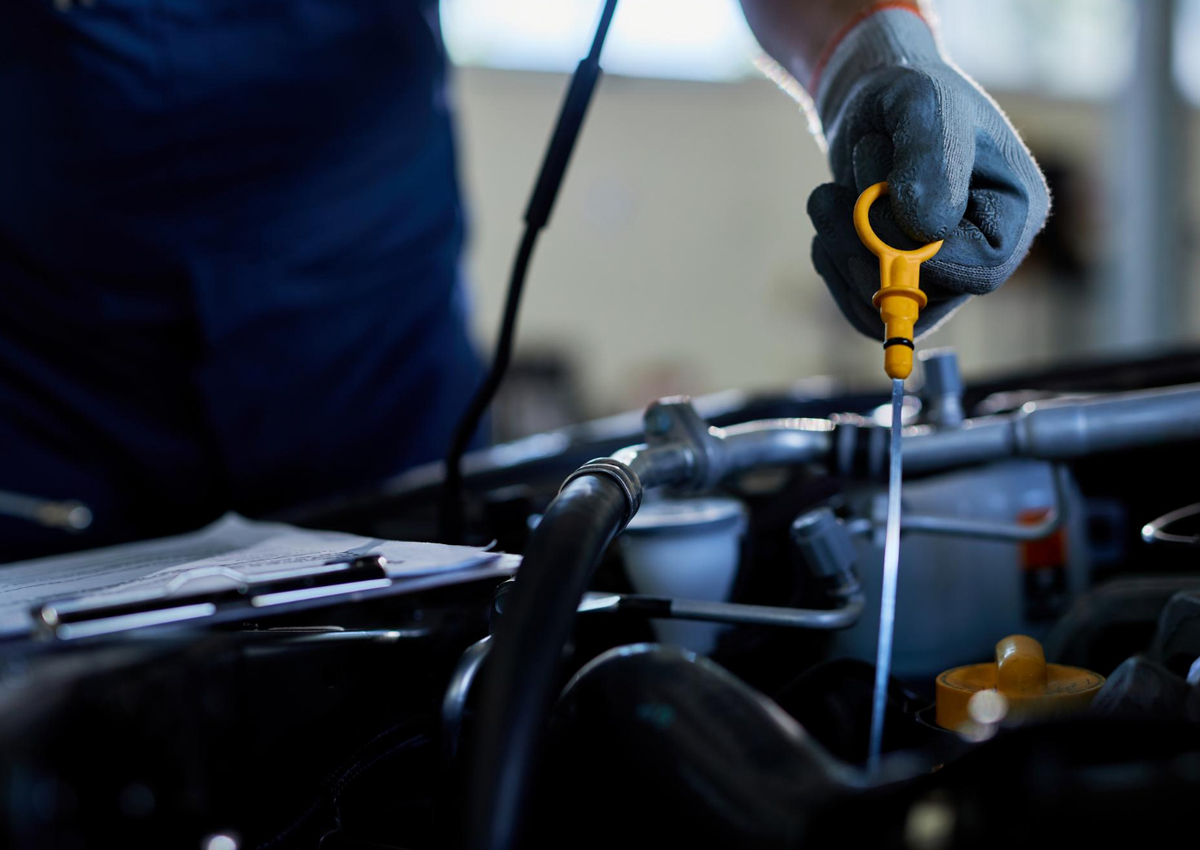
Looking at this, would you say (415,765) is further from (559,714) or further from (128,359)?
(128,359)

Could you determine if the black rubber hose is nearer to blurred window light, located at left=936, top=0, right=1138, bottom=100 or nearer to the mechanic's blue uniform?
the mechanic's blue uniform

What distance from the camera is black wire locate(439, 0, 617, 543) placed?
0.51 meters

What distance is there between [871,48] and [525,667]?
420 mm

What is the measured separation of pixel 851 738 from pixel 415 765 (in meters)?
0.16

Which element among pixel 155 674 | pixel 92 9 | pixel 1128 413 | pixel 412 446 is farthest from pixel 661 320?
pixel 155 674

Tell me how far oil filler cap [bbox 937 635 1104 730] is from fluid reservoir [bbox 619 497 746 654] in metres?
0.13

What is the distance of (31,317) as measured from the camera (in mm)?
870

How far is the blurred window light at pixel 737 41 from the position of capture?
3.37m

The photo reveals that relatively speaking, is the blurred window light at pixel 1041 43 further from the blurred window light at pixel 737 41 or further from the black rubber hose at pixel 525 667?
the black rubber hose at pixel 525 667

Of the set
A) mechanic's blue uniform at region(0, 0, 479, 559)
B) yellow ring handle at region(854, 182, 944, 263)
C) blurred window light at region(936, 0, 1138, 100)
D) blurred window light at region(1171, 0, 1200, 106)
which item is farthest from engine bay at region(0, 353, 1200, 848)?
blurred window light at region(936, 0, 1138, 100)

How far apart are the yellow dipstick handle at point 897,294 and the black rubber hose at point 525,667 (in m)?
0.15

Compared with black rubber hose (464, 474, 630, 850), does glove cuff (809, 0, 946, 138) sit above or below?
above

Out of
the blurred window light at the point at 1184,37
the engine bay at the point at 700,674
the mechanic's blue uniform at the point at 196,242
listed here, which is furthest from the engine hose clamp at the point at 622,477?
the blurred window light at the point at 1184,37

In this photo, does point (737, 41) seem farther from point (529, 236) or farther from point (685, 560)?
point (685, 560)
